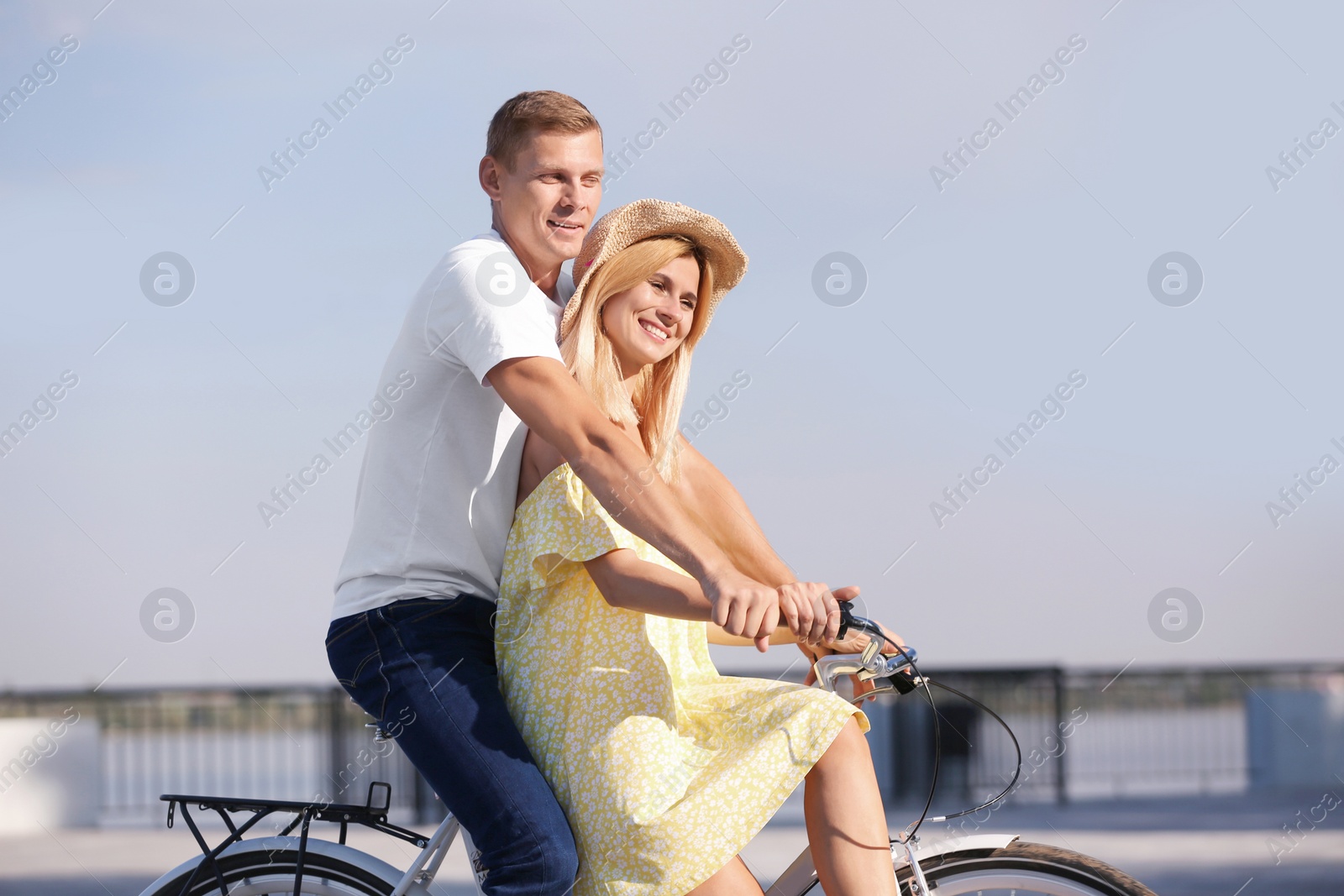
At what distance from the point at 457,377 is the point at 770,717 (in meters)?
0.85

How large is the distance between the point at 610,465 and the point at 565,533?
0.64ft

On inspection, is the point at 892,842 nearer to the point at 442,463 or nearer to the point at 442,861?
the point at 442,861

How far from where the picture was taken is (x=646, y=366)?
2404 millimetres

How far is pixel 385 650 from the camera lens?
2137 millimetres

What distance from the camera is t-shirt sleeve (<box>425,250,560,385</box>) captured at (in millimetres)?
2020

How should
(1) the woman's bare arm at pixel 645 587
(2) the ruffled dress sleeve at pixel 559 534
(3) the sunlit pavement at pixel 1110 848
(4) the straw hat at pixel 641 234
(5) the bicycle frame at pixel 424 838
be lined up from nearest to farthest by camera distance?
1. (1) the woman's bare arm at pixel 645 587
2. (2) the ruffled dress sleeve at pixel 559 534
3. (5) the bicycle frame at pixel 424 838
4. (4) the straw hat at pixel 641 234
5. (3) the sunlit pavement at pixel 1110 848

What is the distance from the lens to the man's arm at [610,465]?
1.89 metres

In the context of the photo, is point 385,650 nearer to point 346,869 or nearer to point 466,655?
point 466,655

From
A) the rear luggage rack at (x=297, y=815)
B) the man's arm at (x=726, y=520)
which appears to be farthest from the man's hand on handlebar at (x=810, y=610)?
the rear luggage rack at (x=297, y=815)

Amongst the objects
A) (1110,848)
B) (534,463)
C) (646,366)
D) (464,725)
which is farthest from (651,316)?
(1110,848)

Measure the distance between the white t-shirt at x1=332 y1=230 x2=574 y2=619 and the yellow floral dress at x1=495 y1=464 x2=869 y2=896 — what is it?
87 mm

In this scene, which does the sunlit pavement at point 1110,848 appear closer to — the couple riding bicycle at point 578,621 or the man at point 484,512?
the couple riding bicycle at point 578,621

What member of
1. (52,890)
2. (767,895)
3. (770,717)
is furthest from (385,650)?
(52,890)

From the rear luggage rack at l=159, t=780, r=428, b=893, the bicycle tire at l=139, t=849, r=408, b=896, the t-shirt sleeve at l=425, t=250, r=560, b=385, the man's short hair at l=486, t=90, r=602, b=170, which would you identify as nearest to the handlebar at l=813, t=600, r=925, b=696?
the t-shirt sleeve at l=425, t=250, r=560, b=385
